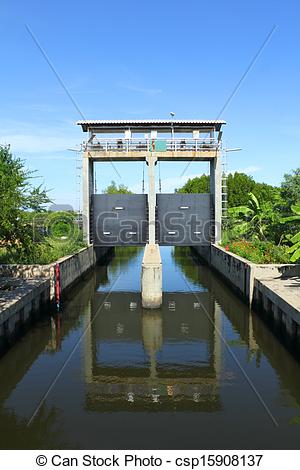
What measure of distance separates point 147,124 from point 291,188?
1462cm

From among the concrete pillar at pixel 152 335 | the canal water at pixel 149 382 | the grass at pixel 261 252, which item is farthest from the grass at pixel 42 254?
the grass at pixel 261 252

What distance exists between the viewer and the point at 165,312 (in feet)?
75.5

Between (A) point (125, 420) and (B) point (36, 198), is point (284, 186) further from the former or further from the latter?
(A) point (125, 420)

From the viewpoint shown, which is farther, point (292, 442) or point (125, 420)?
point (125, 420)

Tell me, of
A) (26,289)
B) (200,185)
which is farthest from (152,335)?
(200,185)

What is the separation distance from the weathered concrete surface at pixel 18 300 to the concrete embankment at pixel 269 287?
10.6 meters

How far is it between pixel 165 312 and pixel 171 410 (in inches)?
446

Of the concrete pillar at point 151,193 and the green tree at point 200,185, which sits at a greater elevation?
the green tree at point 200,185

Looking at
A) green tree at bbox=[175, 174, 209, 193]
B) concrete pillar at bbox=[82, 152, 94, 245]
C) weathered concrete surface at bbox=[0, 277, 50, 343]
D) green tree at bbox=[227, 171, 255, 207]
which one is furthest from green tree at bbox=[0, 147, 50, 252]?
green tree at bbox=[175, 174, 209, 193]

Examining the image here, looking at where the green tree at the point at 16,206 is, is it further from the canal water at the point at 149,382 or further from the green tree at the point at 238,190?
the green tree at the point at 238,190

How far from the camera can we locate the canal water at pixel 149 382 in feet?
34.1

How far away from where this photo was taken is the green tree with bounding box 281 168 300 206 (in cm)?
3028

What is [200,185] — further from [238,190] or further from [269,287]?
[269,287]
